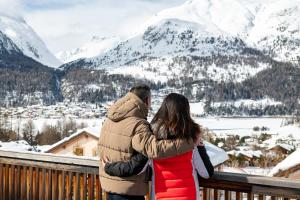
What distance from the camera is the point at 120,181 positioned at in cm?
416

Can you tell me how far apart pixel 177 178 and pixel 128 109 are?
0.64 metres

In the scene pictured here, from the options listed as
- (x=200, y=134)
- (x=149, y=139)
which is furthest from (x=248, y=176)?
(x=149, y=139)

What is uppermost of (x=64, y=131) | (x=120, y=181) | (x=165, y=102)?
(x=165, y=102)

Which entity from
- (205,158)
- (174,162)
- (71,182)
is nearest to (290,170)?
(71,182)

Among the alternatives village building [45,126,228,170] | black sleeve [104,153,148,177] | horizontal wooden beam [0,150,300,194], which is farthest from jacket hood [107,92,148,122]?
village building [45,126,228,170]

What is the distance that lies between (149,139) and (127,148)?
0.80ft

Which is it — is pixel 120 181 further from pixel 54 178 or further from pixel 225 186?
pixel 54 178

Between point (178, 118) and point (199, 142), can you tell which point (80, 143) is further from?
point (178, 118)

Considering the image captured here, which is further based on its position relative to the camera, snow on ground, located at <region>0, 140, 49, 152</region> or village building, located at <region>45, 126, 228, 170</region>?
village building, located at <region>45, 126, 228, 170</region>

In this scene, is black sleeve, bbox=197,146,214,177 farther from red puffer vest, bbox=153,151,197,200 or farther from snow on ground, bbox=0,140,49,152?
snow on ground, bbox=0,140,49,152

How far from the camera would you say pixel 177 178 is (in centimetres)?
395

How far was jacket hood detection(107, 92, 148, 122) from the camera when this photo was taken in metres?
4.12

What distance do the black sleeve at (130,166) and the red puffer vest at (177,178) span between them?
0.37 ft

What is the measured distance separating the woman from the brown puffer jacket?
7 centimetres
